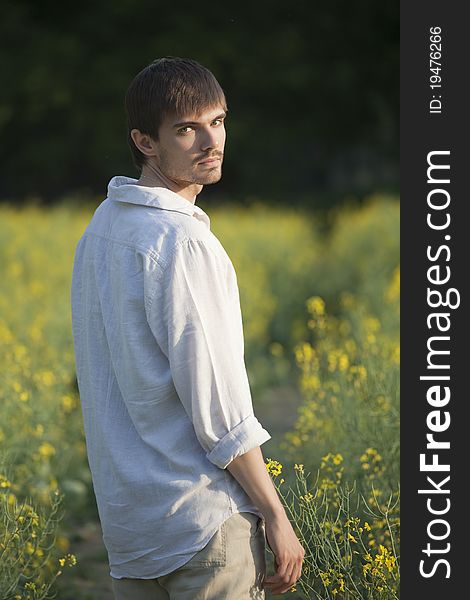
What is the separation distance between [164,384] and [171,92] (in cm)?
55

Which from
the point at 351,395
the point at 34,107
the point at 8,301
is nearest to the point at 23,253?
the point at 8,301

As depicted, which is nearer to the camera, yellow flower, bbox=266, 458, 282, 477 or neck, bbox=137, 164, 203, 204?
neck, bbox=137, 164, 203, 204

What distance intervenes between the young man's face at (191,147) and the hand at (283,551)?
0.68 meters

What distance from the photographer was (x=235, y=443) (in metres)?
1.98

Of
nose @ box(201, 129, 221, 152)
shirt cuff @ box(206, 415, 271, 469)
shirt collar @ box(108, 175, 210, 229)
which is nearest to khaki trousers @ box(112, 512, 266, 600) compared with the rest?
shirt cuff @ box(206, 415, 271, 469)

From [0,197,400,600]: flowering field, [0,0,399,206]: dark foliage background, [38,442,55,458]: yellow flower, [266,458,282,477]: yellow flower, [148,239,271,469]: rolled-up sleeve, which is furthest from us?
[0,0,399,206]: dark foliage background

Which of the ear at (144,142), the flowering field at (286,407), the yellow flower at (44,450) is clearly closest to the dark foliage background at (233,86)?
the flowering field at (286,407)

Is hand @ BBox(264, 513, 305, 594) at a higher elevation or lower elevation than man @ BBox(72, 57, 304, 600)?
lower

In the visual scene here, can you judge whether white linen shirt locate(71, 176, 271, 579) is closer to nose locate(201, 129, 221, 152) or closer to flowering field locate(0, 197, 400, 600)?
nose locate(201, 129, 221, 152)

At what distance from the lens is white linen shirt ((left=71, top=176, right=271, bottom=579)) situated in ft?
6.51

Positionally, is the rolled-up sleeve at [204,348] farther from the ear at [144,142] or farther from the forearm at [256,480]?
the ear at [144,142]

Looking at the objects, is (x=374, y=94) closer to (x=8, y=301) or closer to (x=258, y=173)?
(x=258, y=173)

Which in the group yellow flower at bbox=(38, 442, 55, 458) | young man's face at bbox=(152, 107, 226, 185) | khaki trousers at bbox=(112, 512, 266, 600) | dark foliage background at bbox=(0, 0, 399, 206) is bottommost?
khaki trousers at bbox=(112, 512, 266, 600)

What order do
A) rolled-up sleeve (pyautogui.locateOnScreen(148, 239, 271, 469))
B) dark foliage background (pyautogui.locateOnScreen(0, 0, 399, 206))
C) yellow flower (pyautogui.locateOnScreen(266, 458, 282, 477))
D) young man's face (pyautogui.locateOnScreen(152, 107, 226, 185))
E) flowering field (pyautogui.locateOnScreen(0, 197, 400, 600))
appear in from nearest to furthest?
rolled-up sleeve (pyautogui.locateOnScreen(148, 239, 271, 469)) < young man's face (pyautogui.locateOnScreen(152, 107, 226, 185)) < yellow flower (pyautogui.locateOnScreen(266, 458, 282, 477)) < flowering field (pyautogui.locateOnScreen(0, 197, 400, 600)) < dark foliage background (pyautogui.locateOnScreen(0, 0, 399, 206))
